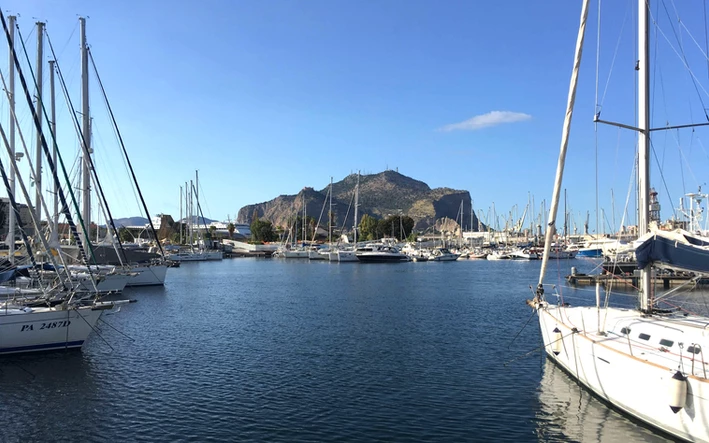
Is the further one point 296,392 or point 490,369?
point 490,369

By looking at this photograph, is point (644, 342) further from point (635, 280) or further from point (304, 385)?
point (635, 280)

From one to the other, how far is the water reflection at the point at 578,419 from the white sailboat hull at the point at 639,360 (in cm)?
39

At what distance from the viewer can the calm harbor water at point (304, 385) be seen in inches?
621

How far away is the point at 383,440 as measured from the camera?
49.3 ft

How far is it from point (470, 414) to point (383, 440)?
3547mm

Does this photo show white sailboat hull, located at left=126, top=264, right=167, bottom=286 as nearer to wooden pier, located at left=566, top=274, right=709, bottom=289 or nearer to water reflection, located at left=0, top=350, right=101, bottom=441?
water reflection, located at left=0, top=350, right=101, bottom=441

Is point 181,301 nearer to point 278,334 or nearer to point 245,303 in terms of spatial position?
point 245,303

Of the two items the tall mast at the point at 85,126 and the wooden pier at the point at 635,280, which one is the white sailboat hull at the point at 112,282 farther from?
the wooden pier at the point at 635,280

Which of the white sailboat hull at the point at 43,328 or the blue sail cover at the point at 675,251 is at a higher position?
the blue sail cover at the point at 675,251

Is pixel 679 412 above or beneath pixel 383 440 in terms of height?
above

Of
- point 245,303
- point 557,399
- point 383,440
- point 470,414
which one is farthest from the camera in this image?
point 245,303

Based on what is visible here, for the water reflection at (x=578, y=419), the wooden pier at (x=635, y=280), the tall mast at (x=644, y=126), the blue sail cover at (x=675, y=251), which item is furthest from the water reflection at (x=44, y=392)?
the wooden pier at (x=635, y=280)

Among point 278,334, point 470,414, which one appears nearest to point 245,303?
point 278,334

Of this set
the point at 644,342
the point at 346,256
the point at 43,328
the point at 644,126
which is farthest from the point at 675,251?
the point at 346,256
